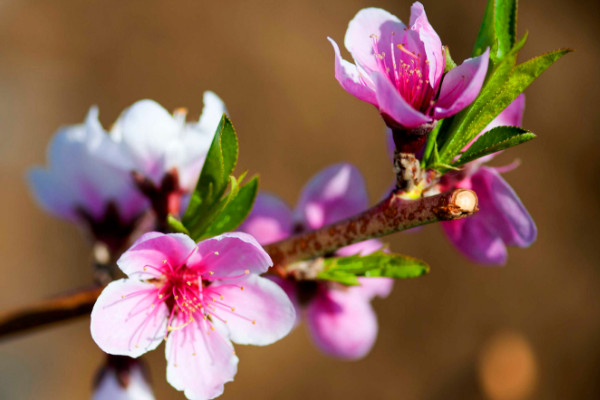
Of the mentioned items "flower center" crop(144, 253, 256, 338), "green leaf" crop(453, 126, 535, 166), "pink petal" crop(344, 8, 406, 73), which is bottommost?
"flower center" crop(144, 253, 256, 338)

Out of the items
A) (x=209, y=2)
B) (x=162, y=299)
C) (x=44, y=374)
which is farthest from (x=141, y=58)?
(x=162, y=299)

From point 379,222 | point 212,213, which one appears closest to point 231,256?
point 212,213

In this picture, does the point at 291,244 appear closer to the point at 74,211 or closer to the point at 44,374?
the point at 74,211

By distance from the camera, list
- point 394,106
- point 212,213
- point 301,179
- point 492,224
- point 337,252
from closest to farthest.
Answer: point 394,106, point 212,213, point 492,224, point 337,252, point 301,179

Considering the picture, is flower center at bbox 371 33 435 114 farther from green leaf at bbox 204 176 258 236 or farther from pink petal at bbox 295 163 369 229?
pink petal at bbox 295 163 369 229

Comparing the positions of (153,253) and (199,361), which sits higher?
(153,253)

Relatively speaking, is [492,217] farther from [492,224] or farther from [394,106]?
[394,106]

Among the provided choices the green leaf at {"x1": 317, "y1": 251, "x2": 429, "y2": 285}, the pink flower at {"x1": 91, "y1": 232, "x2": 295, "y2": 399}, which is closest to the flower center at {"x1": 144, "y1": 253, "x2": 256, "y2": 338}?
the pink flower at {"x1": 91, "y1": 232, "x2": 295, "y2": 399}

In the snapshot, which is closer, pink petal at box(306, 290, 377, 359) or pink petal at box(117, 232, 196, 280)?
pink petal at box(117, 232, 196, 280)
